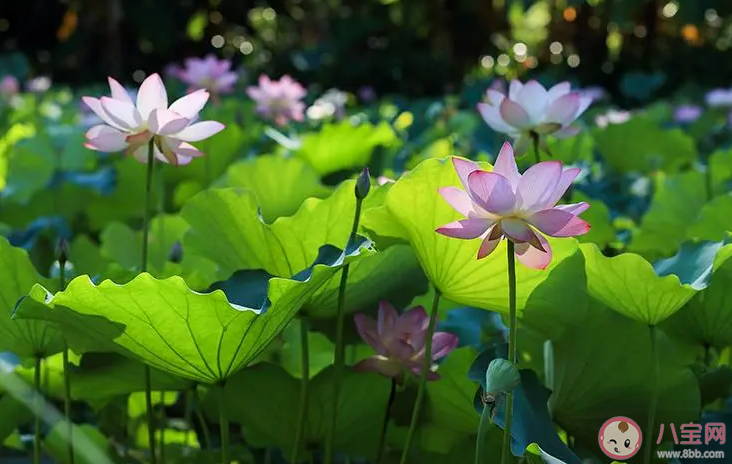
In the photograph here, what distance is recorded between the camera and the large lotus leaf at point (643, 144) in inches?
63.6

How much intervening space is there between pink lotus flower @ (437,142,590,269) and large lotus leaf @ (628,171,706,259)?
40cm

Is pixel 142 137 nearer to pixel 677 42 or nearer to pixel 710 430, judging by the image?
pixel 710 430

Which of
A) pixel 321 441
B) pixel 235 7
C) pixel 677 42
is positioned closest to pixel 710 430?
pixel 321 441

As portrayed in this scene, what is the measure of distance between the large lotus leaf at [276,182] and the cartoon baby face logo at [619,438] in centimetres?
45

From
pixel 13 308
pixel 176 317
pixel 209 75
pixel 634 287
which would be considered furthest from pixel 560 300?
pixel 209 75

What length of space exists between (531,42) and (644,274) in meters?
10.9

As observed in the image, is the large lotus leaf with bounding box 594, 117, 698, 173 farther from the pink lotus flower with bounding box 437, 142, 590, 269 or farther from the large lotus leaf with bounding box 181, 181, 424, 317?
the pink lotus flower with bounding box 437, 142, 590, 269

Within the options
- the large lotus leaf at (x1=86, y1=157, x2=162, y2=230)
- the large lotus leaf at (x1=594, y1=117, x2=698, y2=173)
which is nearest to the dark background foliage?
the large lotus leaf at (x1=594, y1=117, x2=698, y2=173)

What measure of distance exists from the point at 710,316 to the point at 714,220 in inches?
8.0

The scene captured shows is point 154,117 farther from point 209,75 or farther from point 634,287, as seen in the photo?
point 209,75

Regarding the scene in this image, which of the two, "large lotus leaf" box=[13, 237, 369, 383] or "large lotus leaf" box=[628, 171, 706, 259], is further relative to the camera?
"large lotus leaf" box=[628, 171, 706, 259]

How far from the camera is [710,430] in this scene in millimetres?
731

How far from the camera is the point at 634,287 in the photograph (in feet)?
2.18

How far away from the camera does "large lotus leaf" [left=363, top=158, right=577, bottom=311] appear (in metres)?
0.64
